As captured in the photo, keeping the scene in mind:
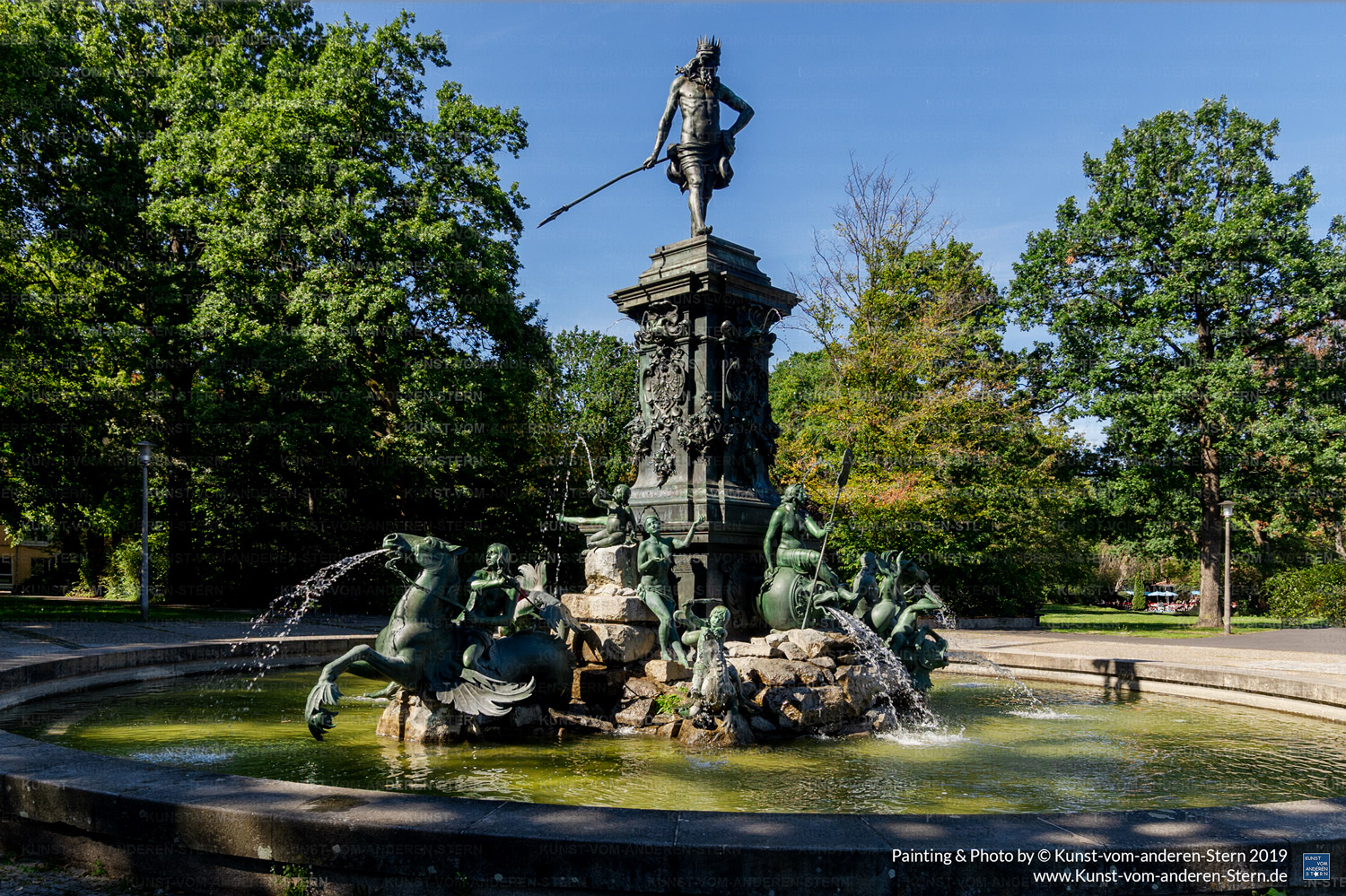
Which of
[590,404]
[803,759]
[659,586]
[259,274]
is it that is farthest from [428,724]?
[590,404]

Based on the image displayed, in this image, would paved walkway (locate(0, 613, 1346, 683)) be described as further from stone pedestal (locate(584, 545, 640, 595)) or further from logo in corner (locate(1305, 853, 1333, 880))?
logo in corner (locate(1305, 853, 1333, 880))

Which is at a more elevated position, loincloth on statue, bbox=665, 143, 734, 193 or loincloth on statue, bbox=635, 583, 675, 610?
loincloth on statue, bbox=665, 143, 734, 193

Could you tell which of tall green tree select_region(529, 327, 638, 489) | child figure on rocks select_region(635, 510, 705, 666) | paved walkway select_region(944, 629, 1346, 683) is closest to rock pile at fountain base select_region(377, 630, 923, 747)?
child figure on rocks select_region(635, 510, 705, 666)

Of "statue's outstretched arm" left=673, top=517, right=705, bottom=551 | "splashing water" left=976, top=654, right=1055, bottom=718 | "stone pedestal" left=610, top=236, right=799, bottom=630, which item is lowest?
"splashing water" left=976, top=654, right=1055, bottom=718

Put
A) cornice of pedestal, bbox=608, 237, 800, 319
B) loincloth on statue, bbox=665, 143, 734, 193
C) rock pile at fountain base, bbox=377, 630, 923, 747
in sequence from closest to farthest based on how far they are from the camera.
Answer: rock pile at fountain base, bbox=377, 630, 923, 747 < cornice of pedestal, bbox=608, 237, 800, 319 < loincloth on statue, bbox=665, 143, 734, 193

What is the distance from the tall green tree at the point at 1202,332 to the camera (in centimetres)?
2666

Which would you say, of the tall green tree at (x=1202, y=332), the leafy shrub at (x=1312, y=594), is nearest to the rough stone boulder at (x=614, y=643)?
the tall green tree at (x=1202, y=332)

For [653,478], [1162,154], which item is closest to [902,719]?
[653,478]

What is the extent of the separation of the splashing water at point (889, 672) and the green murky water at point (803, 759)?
0.28 meters

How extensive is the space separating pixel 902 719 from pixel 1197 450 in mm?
24397

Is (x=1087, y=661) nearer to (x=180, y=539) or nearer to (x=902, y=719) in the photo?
(x=902, y=719)

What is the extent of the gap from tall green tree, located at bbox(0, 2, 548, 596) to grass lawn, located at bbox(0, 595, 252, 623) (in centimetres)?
280

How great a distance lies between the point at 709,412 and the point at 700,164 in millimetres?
3544

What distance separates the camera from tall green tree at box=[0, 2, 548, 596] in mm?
22531
